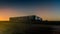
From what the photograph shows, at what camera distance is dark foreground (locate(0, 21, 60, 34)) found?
172 centimetres

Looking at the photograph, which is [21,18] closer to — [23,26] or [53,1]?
[23,26]

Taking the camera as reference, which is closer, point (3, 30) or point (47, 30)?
point (47, 30)

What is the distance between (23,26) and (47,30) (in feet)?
1.19

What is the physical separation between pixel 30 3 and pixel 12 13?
0.32 meters

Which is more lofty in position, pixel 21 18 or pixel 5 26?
pixel 21 18

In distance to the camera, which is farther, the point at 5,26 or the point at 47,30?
the point at 5,26

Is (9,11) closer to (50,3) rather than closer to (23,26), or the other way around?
(23,26)

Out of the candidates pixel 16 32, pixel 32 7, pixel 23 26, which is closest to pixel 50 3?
pixel 32 7

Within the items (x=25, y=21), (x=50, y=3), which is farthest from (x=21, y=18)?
(x=50, y=3)

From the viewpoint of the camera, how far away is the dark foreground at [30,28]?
172 centimetres

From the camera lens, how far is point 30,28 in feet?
5.84

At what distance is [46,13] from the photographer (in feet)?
5.83

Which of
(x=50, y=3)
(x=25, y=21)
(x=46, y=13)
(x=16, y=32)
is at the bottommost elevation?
(x=16, y=32)

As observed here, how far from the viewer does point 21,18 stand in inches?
70.2
